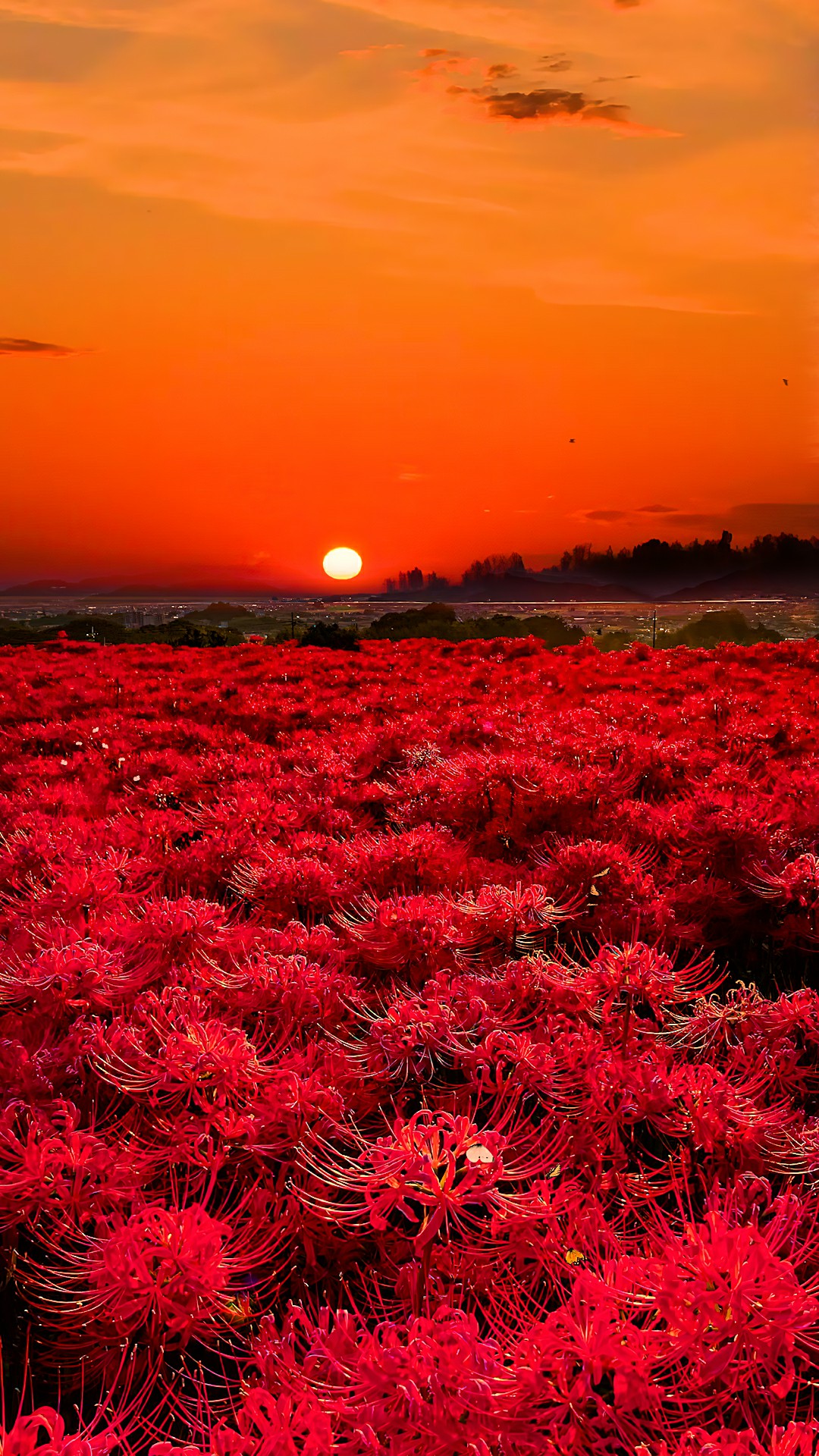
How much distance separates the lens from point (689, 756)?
692 cm

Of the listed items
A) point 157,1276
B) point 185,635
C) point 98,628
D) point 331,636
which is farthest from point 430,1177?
point 98,628

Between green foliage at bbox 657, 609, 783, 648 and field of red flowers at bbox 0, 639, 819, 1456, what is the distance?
17.3m

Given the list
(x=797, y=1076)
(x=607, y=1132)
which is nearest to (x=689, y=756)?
(x=797, y=1076)

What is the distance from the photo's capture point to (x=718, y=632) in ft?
84.1

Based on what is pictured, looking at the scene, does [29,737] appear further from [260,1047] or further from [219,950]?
[260,1047]

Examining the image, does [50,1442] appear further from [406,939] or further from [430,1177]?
[406,939]

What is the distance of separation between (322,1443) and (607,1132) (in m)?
1.59

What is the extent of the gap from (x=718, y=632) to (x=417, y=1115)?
80.4ft

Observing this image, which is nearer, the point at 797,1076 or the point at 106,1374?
the point at 106,1374

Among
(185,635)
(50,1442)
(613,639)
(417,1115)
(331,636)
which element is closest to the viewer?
(50,1442)

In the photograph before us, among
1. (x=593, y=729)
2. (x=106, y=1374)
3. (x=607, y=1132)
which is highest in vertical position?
(x=593, y=729)

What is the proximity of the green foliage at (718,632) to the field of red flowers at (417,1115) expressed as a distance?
17.3 meters

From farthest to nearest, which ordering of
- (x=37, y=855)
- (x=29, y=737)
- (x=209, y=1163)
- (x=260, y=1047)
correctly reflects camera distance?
(x=29, y=737), (x=37, y=855), (x=260, y=1047), (x=209, y=1163)

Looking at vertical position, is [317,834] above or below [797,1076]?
above
